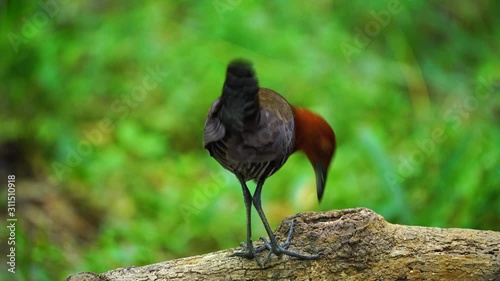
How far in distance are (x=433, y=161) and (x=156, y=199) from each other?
2.26 m

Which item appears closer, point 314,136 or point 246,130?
point 246,130

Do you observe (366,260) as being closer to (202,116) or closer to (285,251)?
→ (285,251)

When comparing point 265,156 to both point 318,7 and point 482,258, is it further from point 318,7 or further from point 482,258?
point 318,7

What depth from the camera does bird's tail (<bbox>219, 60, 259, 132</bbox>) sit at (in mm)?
2807

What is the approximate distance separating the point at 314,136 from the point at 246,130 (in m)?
0.55

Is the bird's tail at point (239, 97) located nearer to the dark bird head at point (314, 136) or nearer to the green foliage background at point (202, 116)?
the dark bird head at point (314, 136)

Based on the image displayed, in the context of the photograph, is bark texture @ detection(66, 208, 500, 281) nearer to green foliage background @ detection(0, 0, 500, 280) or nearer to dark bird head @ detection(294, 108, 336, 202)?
dark bird head @ detection(294, 108, 336, 202)

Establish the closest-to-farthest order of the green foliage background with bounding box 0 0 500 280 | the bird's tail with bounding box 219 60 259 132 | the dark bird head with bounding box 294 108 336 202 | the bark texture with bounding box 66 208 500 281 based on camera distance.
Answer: the bird's tail with bounding box 219 60 259 132 → the bark texture with bounding box 66 208 500 281 → the dark bird head with bounding box 294 108 336 202 → the green foliage background with bounding box 0 0 500 280

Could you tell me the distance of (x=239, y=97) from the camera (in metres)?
2.85

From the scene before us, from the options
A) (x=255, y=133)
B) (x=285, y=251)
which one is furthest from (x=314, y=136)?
(x=285, y=251)

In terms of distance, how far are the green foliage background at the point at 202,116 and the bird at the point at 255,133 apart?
156 centimetres

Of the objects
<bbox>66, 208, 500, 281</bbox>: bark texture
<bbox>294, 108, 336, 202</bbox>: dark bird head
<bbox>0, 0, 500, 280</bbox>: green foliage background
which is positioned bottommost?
<bbox>66, 208, 500, 281</bbox>: bark texture

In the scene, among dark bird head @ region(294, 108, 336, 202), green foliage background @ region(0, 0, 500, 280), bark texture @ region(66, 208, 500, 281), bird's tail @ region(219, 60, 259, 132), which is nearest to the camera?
bird's tail @ region(219, 60, 259, 132)

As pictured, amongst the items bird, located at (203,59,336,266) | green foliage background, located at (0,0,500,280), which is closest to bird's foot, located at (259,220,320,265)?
bird, located at (203,59,336,266)
